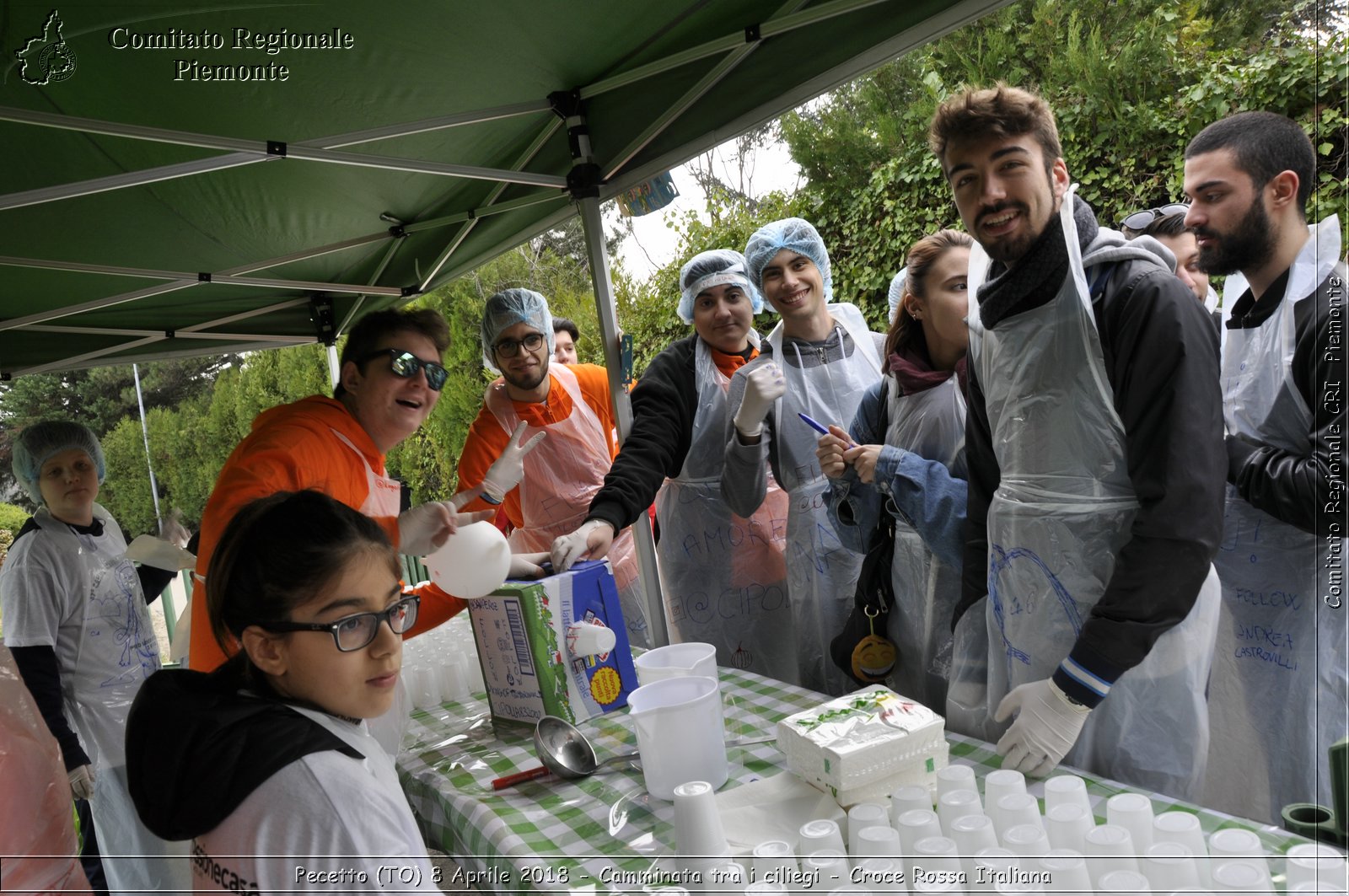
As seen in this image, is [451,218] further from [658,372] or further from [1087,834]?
[1087,834]

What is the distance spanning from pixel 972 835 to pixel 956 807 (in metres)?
0.08

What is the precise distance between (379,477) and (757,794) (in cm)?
140

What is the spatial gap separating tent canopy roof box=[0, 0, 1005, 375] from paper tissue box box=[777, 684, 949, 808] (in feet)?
5.04

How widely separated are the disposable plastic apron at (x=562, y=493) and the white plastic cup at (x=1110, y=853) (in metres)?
2.15

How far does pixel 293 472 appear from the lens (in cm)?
199

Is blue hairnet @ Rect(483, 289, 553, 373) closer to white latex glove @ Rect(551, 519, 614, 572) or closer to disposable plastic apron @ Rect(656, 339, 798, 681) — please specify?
disposable plastic apron @ Rect(656, 339, 798, 681)

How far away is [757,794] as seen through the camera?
1450mm

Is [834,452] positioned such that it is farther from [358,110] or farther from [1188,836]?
[358,110]

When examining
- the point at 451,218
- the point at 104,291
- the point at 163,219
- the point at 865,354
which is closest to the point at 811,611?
the point at 865,354

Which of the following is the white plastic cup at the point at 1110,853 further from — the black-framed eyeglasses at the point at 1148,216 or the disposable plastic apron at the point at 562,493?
the black-framed eyeglasses at the point at 1148,216

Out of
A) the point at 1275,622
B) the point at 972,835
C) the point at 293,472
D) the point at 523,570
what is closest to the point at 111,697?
the point at 293,472

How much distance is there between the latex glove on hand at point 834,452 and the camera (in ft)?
6.88

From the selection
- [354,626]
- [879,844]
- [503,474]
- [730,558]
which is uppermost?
[503,474]

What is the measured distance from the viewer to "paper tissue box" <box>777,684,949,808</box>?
133cm
